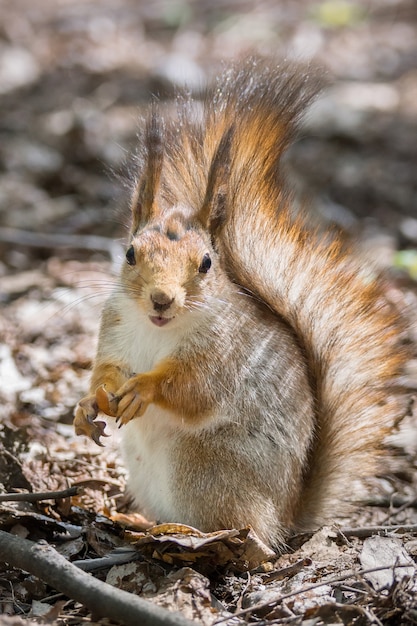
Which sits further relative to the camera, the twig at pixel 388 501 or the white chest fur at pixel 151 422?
the twig at pixel 388 501

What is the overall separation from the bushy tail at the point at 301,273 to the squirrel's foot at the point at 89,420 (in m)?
Result: 0.64

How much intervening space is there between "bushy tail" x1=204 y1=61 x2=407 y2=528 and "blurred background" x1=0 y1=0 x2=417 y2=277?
4.77 ft

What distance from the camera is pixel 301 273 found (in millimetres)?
2789

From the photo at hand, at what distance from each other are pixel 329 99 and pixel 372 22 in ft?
6.27

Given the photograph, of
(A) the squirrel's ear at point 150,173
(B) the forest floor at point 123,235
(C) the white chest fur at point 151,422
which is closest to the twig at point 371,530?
(B) the forest floor at point 123,235

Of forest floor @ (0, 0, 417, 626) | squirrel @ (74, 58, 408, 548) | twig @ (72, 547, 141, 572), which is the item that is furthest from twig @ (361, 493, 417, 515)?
twig @ (72, 547, 141, 572)

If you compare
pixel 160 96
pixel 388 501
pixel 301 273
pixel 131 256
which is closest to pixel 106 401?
pixel 131 256

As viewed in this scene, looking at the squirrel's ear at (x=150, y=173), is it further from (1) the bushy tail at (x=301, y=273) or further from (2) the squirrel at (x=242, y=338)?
(1) the bushy tail at (x=301, y=273)

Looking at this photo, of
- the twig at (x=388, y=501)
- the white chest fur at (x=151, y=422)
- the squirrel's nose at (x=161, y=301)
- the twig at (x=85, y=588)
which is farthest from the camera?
the twig at (x=388, y=501)

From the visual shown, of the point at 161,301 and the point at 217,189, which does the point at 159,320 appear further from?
the point at 217,189

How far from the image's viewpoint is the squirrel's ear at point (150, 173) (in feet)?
9.15

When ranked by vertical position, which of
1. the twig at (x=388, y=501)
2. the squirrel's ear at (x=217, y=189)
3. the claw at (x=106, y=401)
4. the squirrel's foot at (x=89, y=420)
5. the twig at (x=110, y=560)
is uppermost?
the squirrel's ear at (x=217, y=189)

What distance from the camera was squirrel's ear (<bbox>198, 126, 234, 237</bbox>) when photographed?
8.81 ft

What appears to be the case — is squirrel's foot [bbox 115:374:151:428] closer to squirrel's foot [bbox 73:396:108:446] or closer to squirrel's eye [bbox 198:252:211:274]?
squirrel's foot [bbox 73:396:108:446]
